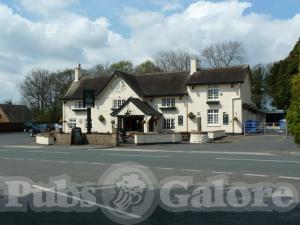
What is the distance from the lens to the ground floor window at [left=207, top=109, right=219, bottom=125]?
2053 inches

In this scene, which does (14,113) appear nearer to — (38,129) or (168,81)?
(38,129)

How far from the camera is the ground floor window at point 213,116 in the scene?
171 feet

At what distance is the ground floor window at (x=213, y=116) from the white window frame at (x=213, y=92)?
4.80 feet

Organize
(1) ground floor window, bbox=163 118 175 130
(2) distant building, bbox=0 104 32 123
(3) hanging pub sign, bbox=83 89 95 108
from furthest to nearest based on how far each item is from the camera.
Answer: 1. (2) distant building, bbox=0 104 32 123
2. (1) ground floor window, bbox=163 118 175 130
3. (3) hanging pub sign, bbox=83 89 95 108

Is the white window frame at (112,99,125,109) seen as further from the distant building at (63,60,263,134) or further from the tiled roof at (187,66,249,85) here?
the tiled roof at (187,66,249,85)

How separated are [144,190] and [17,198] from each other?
9.84ft

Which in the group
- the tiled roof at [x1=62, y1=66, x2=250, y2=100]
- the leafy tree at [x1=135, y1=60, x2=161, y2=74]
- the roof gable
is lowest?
the roof gable

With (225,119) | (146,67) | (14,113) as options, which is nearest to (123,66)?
(146,67)

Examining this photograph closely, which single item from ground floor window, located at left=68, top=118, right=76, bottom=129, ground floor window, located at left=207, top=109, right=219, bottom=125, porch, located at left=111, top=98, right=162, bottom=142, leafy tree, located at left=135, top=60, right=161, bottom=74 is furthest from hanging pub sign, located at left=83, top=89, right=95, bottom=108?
leafy tree, located at left=135, top=60, right=161, bottom=74

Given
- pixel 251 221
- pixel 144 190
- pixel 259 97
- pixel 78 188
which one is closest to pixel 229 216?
pixel 251 221

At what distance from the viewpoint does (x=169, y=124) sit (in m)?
54.6

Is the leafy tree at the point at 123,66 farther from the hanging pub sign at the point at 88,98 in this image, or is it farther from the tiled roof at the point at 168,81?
the hanging pub sign at the point at 88,98

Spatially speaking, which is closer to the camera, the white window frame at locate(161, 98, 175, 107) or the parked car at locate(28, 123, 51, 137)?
the white window frame at locate(161, 98, 175, 107)

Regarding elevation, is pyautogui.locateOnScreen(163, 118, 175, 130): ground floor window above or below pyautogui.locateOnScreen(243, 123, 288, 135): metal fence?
above
